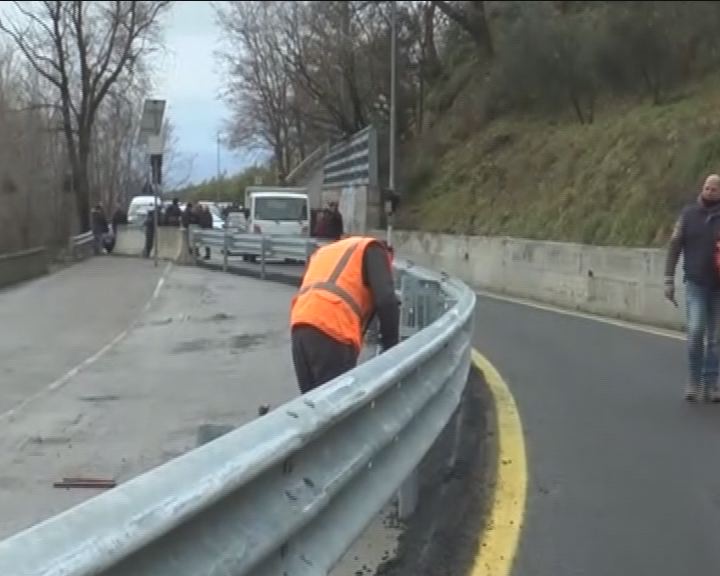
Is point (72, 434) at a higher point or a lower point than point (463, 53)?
lower

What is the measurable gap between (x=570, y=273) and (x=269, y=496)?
18.9 m

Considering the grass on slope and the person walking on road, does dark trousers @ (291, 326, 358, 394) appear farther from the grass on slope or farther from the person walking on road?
the grass on slope

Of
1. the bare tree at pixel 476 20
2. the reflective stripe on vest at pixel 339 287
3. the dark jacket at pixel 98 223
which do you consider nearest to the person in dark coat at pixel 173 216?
the dark jacket at pixel 98 223

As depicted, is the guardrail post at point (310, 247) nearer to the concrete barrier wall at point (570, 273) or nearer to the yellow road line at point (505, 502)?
the concrete barrier wall at point (570, 273)

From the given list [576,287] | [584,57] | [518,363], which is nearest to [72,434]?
[518,363]

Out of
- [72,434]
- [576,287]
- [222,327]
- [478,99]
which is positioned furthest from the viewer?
[478,99]

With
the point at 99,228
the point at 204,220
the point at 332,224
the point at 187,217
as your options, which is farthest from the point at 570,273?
the point at 99,228

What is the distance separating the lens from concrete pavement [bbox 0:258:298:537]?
8906mm

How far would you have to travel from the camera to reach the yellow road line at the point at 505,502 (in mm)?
5938

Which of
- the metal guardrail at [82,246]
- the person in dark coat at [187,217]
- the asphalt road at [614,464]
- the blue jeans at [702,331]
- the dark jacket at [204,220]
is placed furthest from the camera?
the dark jacket at [204,220]

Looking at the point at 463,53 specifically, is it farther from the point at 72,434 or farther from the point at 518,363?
the point at 72,434

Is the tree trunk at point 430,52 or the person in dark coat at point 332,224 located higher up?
the tree trunk at point 430,52

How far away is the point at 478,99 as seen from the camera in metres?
46.1

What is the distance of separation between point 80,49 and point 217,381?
38.4 meters
